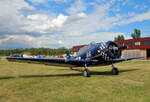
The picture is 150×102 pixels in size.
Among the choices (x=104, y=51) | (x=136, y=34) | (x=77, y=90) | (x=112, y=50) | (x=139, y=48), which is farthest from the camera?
(x=136, y=34)

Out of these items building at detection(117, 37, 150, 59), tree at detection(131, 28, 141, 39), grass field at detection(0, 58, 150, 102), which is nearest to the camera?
grass field at detection(0, 58, 150, 102)

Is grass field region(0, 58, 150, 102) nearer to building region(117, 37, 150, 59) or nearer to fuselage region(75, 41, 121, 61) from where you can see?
fuselage region(75, 41, 121, 61)

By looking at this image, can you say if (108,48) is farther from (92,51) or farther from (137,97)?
(137,97)

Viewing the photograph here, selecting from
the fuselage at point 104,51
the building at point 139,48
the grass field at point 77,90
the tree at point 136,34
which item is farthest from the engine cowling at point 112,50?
the tree at point 136,34

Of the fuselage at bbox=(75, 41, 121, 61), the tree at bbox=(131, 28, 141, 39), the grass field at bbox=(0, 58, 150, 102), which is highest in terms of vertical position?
the tree at bbox=(131, 28, 141, 39)

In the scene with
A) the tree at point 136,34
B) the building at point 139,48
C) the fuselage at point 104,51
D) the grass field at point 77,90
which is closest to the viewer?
the grass field at point 77,90

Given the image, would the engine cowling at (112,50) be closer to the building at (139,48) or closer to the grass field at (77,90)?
the grass field at (77,90)

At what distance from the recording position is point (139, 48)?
4328 cm

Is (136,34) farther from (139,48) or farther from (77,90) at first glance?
(77,90)

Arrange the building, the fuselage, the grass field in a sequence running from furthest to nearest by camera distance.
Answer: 1. the building
2. the fuselage
3. the grass field

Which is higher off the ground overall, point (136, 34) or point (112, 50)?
point (136, 34)

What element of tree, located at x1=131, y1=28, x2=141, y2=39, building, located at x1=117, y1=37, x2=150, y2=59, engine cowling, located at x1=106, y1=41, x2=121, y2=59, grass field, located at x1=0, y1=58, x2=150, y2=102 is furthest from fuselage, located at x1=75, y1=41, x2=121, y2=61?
tree, located at x1=131, y1=28, x2=141, y2=39

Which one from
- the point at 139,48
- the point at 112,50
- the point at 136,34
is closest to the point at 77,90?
the point at 112,50

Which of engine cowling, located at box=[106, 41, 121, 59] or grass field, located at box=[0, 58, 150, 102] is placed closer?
grass field, located at box=[0, 58, 150, 102]
